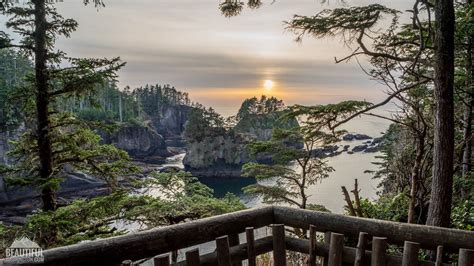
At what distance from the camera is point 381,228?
2.12m

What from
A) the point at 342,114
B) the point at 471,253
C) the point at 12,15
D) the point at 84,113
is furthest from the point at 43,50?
the point at 84,113

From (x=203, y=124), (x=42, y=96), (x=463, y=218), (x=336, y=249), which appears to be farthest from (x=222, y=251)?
(x=203, y=124)

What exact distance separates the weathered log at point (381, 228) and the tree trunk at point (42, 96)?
5037mm

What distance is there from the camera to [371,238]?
7.04 ft

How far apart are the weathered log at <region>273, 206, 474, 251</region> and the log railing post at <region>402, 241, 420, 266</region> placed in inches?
4.9

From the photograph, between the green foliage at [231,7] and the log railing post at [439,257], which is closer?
the log railing post at [439,257]

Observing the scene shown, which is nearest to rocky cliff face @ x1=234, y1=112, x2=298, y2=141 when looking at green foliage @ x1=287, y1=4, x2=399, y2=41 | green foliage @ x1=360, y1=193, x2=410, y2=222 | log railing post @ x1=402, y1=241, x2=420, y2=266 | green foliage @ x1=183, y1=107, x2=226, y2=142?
green foliage @ x1=183, y1=107, x2=226, y2=142

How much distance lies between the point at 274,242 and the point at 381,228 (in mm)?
628

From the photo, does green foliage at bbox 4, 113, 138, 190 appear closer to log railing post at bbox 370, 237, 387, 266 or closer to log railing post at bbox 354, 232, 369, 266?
log railing post at bbox 354, 232, 369, 266

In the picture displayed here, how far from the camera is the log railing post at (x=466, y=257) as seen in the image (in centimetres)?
176

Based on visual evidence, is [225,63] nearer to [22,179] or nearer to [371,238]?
[22,179]

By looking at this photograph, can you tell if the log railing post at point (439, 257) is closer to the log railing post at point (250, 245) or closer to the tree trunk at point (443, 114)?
the log railing post at point (250, 245)

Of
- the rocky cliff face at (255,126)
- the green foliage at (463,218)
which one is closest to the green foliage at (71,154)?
the green foliage at (463,218)

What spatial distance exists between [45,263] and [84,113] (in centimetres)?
4376
